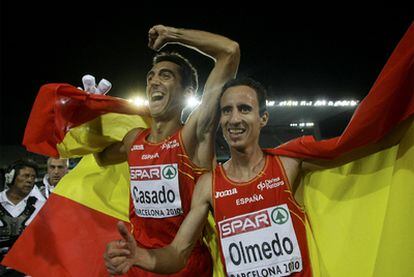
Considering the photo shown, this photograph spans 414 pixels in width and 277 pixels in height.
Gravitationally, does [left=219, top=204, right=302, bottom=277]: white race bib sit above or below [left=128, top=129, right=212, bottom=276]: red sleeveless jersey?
below

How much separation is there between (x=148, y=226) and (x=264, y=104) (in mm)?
1081

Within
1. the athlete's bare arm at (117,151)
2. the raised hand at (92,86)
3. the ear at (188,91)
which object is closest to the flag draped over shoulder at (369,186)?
the ear at (188,91)

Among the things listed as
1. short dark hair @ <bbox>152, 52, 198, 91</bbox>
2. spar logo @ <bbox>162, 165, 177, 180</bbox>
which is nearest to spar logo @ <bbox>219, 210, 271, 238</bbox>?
spar logo @ <bbox>162, 165, 177, 180</bbox>

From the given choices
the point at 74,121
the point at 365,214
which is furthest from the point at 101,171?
the point at 365,214

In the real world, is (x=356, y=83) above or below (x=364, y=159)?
above

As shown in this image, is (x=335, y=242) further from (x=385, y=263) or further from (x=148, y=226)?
(x=148, y=226)

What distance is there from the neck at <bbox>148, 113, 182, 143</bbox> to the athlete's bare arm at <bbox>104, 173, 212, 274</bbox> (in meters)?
0.55

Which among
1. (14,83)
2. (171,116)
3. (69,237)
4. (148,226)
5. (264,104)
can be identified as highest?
(14,83)

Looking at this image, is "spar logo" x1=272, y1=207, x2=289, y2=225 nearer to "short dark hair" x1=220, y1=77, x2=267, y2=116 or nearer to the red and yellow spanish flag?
the red and yellow spanish flag

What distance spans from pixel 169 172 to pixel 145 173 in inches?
7.3

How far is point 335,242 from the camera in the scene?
2334 millimetres

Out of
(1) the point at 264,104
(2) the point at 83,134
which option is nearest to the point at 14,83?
(2) the point at 83,134

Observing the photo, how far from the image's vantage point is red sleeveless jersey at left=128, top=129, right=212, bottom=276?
2689 mm

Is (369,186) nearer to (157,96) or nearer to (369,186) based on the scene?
(369,186)
